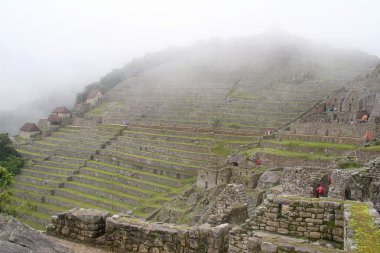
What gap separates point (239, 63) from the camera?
59.7 metres

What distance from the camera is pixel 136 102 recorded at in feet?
171

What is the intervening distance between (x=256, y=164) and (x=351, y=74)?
26272mm

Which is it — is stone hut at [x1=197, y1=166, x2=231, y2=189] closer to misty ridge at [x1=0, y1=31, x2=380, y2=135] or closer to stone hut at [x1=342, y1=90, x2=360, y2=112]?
stone hut at [x1=342, y1=90, x2=360, y2=112]

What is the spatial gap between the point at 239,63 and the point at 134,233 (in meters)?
55.3

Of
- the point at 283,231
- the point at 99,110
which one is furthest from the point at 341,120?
the point at 99,110

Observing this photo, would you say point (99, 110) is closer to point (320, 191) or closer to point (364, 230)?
point (320, 191)

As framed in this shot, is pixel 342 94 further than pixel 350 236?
Yes

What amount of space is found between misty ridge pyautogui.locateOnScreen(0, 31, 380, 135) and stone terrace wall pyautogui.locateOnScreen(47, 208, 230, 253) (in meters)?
40.4

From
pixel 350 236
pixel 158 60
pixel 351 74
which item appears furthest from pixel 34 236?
pixel 158 60

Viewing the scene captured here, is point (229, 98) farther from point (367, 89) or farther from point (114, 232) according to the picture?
point (114, 232)

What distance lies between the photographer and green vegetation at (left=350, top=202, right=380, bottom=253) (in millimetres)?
4297

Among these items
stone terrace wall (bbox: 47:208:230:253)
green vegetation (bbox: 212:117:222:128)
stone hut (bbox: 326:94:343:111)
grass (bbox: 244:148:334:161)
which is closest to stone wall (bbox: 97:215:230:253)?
stone terrace wall (bbox: 47:208:230:253)

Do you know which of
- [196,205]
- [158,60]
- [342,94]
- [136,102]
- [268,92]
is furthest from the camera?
[158,60]

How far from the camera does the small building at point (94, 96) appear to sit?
195ft
